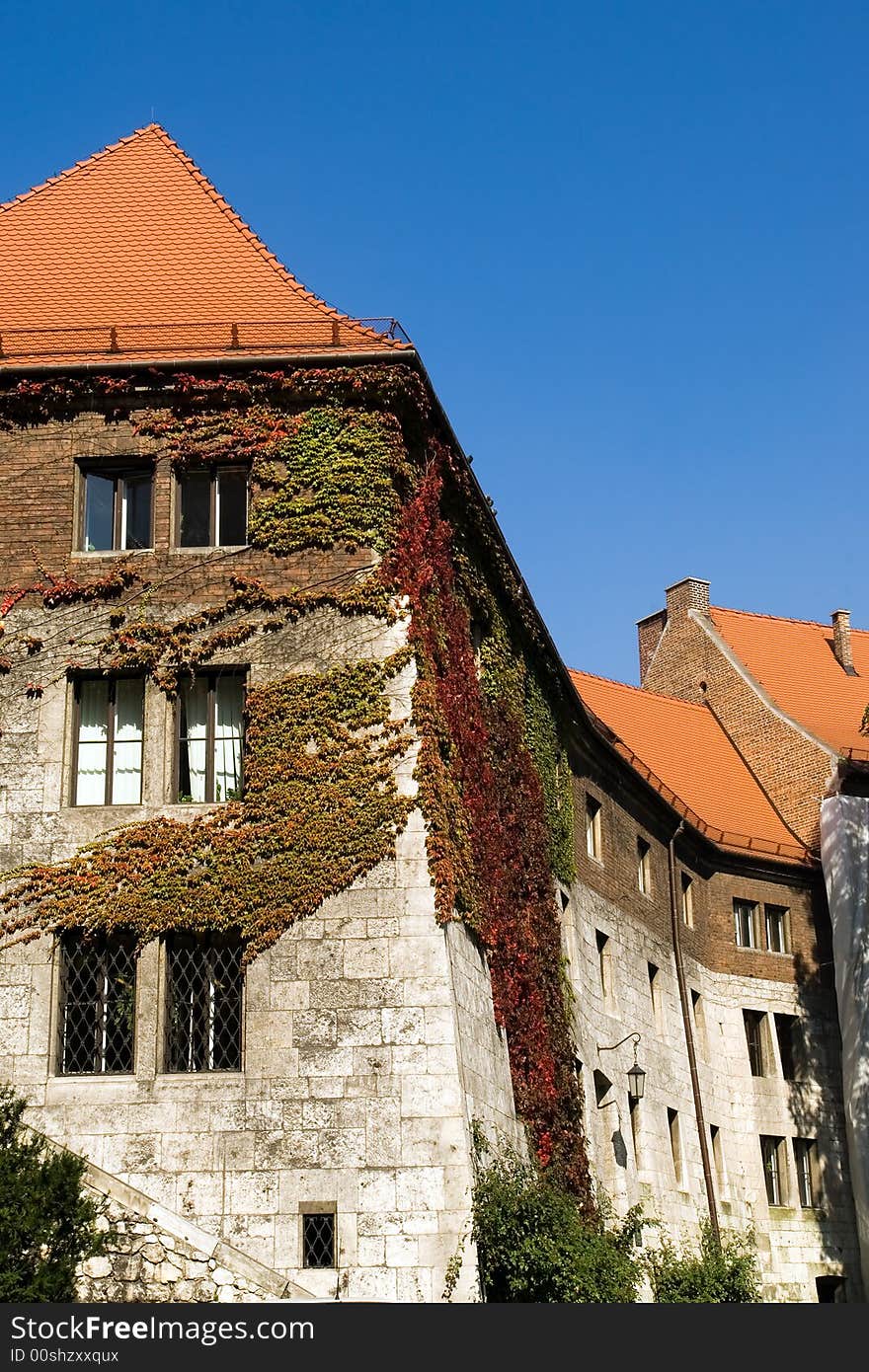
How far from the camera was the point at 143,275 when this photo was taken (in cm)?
2441

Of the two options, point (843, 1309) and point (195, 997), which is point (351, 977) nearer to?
point (195, 997)

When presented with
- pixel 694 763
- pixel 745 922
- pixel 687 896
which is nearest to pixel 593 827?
pixel 687 896

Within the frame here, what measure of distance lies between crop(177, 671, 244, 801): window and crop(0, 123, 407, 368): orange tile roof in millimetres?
4226

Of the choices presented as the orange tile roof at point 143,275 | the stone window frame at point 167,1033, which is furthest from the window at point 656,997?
the orange tile roof at point 143,275

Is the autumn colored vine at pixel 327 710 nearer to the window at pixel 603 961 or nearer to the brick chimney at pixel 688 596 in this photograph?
the window at pixel 603 961

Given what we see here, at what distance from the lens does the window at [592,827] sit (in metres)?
32.8

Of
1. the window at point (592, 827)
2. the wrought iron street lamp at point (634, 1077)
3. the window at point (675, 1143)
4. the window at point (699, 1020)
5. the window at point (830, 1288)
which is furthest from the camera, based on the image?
the window at point (830, 1288)

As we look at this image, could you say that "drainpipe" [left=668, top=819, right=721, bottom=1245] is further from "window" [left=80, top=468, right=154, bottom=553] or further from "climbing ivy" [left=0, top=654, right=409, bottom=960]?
"window" [left=80, top=468, right=154, bottom=553]

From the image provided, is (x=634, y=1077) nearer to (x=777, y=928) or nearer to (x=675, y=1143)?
(x=675, y=1143)

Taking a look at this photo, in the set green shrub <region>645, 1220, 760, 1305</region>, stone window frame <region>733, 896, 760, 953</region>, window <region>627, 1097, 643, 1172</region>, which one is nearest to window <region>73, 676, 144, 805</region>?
green shrub <region>645, 1220, 760, 1305</region>

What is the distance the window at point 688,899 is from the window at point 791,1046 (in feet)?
10.9

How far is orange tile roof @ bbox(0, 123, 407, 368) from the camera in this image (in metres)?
22.9

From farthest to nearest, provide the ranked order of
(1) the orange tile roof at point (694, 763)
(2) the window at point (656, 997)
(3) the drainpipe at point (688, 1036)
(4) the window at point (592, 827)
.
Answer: (1) the orange tile roof at point (694, 763)
(3) the drainpipe at point (688, 1036)
(2) the window at point (656, 997)
(4) the window at point (592, 827)

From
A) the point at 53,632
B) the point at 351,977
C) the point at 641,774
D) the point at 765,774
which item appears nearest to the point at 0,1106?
the point at 351,977
